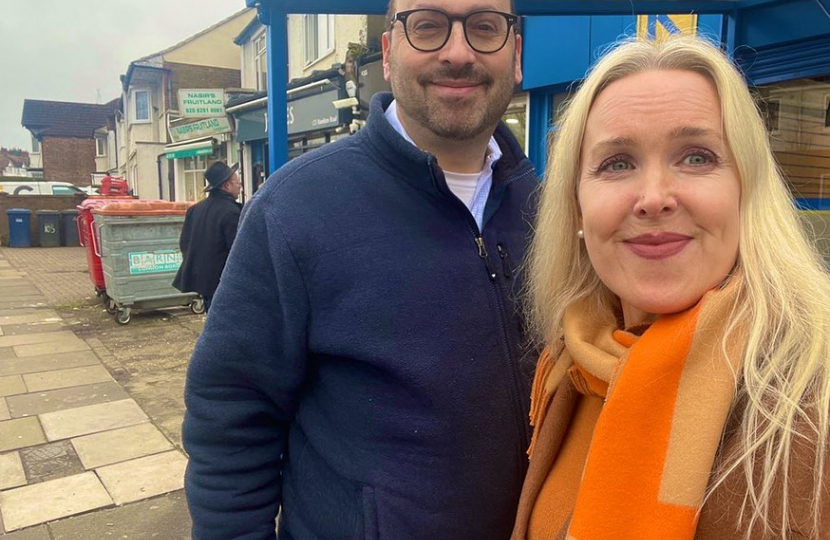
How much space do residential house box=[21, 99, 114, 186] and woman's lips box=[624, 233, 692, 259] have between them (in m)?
46.8

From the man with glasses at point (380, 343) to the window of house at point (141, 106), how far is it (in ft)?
84.6

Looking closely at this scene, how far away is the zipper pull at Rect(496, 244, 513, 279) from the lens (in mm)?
1648

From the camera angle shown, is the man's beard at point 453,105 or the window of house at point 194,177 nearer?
the man's beard at point 453,105

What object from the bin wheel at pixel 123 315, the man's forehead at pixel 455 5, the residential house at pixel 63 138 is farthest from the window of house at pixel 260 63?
the residential house at pixel 63 138

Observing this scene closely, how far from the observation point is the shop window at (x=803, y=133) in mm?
3836

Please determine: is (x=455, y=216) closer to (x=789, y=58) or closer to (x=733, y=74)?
(x=733, y=74)

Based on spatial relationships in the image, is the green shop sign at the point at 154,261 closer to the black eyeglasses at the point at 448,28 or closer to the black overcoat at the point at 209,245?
the black overcoat at the point at 209,245

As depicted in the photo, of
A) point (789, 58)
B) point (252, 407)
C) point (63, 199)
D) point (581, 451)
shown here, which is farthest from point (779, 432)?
point (63, 199)

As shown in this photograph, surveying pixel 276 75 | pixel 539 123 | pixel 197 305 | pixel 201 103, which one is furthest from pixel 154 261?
pixel 201 103

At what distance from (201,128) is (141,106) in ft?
32.5

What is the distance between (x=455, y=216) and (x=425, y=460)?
2.02 ft

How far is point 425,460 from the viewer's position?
1429 millimetres

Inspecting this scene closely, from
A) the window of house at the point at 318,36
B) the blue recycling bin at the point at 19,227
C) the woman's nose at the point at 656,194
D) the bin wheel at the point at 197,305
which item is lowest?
the bin wheel at the point at 197,305

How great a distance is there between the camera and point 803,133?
395cm
